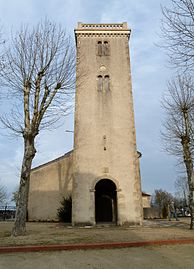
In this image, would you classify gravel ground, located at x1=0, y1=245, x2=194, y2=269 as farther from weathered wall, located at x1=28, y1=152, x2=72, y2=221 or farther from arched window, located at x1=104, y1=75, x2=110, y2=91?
weathered wall, located at x1=28, y1=152, x2=72, y2=221

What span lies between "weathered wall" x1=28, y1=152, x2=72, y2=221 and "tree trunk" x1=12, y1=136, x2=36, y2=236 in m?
12.0

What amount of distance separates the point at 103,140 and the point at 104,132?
1.88ft

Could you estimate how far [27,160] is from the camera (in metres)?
12.4

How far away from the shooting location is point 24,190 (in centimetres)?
1200

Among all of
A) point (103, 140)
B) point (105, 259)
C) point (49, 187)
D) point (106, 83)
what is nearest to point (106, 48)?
point (106, 83)

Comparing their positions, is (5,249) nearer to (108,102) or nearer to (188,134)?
(188,134)

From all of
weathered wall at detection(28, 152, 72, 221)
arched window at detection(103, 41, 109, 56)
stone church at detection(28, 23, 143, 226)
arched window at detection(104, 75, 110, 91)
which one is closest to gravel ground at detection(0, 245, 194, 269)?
stone church at detection(28, 23, 143, 226)

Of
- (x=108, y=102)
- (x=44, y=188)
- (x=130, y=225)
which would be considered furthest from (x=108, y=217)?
(x=108, y=102)

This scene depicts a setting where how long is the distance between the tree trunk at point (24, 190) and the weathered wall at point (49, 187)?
1202cm

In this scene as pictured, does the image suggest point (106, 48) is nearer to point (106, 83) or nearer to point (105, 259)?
point (106, 83)

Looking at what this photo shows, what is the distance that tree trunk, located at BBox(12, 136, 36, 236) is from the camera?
1156cm

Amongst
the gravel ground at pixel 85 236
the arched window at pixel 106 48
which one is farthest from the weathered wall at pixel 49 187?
the gravel ground at pixel 85 236

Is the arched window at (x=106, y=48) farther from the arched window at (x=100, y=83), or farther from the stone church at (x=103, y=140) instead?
the arched window at (x=100, y=83)

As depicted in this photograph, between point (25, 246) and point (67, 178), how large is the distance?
1612 centimetres
